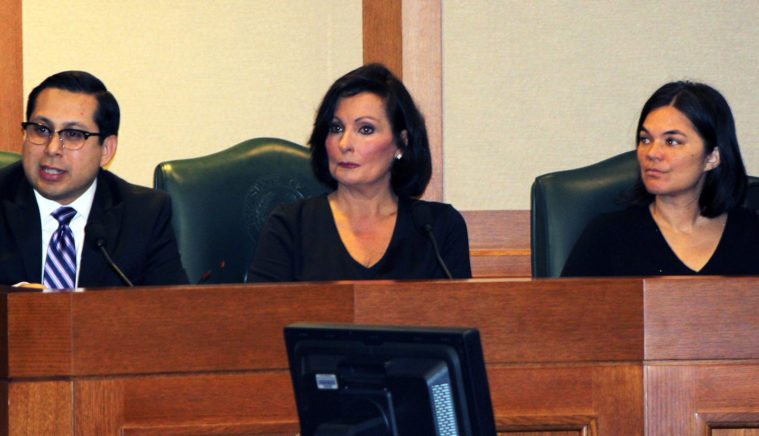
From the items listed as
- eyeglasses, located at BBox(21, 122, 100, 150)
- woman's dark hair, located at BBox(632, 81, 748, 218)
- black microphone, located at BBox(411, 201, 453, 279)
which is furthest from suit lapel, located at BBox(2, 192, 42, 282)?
woman's dark hair, located at BBox(632, 81, 748, 218)

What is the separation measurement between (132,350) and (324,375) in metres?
0.53

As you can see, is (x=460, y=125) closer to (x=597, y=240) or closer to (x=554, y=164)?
(x=554, y=164)

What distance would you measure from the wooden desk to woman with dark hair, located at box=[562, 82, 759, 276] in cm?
105

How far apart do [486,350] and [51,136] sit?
1.37 metres

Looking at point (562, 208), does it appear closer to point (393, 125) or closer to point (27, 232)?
point (393, 125)

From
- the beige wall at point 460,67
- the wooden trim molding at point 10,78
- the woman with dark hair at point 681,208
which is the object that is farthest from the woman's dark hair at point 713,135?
the wooden trim molding at point 10,78

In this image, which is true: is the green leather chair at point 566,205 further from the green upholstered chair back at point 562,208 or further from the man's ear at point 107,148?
the man's ear at point 107,148

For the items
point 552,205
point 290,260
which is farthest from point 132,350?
point 552,205

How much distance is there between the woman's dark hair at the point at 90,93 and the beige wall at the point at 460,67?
889mm

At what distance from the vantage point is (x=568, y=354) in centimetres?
162

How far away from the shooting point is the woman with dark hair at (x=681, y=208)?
9.00ft

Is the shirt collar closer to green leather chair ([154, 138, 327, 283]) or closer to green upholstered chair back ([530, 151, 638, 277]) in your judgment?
green leather chair ([154, 138, 327, 283])

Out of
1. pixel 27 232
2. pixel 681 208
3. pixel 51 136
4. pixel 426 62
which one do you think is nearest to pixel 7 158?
pixel 51 136

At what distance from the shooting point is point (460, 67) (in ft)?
11.5
